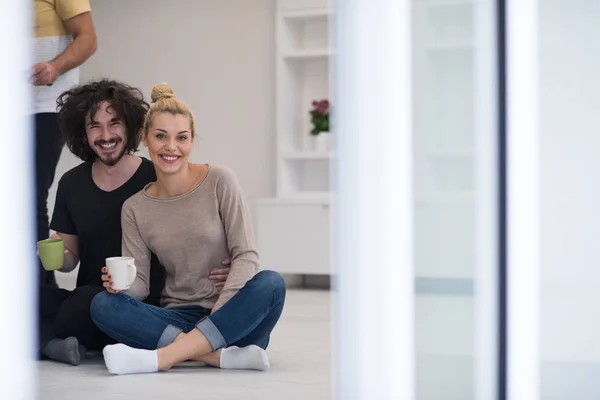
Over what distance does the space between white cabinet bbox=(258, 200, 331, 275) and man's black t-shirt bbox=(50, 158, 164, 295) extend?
222 cm

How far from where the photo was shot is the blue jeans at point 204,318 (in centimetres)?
220

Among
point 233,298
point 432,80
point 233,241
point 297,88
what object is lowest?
point 233,298

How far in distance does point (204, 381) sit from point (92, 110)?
89 cm

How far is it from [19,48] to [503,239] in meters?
0.72

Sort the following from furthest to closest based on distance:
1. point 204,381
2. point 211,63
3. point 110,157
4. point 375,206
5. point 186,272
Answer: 1. point 211,63
2. point 110,157
3. point 186,272
4. point 204,381
5. point 375,206

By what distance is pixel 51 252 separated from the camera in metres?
2.33

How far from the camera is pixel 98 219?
2.50 m

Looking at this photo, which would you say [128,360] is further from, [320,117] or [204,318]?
[320,117]

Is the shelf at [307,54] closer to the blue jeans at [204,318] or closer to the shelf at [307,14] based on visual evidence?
the shelf at [307,14]

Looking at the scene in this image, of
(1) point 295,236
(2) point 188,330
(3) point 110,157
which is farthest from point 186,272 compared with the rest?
(1) point 295,236

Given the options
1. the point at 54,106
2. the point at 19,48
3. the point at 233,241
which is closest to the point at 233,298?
the point at 233,241

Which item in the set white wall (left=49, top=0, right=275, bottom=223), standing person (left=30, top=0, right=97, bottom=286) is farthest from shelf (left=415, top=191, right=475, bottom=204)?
white wall (left=49, top=0, right=275, bottom=223)

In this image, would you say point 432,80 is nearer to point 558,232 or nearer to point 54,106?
point 558,232

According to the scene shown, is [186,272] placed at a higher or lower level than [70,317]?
higher
